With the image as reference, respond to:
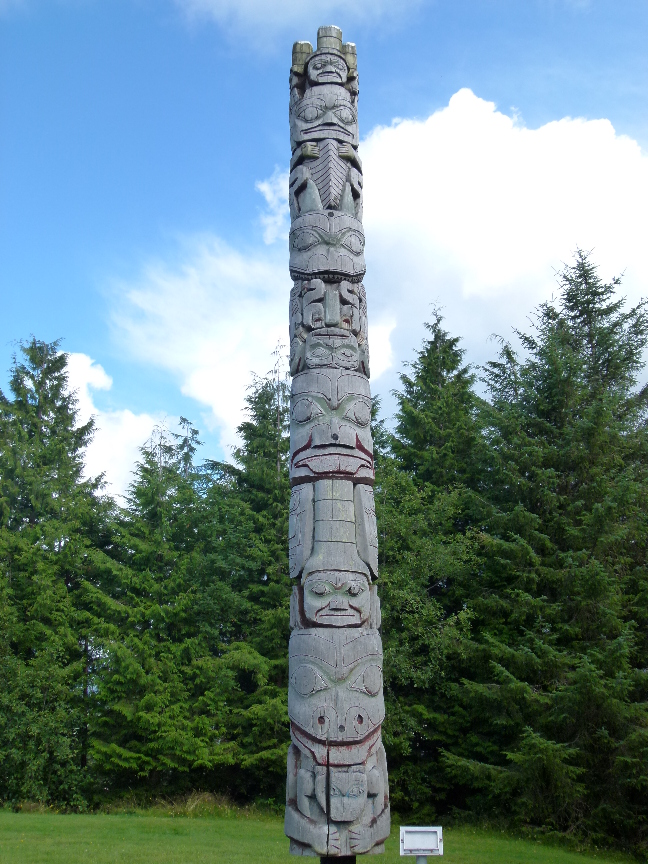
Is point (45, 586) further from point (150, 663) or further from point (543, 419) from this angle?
point (543, 419)

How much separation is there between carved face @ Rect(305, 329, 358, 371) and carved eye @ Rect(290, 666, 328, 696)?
2.93 m

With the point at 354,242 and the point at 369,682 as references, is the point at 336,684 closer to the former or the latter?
the point at 369,682

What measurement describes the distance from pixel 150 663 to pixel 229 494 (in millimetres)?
5319

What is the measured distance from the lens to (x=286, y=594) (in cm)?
1720

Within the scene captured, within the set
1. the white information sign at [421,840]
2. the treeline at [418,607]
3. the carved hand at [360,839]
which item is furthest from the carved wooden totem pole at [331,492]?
the treeline at [418,607]

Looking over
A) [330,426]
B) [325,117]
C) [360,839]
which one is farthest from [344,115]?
[360,839]

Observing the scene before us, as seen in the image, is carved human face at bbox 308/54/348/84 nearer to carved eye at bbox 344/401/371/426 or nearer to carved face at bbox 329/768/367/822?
carved eye at bbox 344/401/371/426

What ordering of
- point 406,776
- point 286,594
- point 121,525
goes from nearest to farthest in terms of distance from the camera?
point 406,776, point 286,594, point 121,525

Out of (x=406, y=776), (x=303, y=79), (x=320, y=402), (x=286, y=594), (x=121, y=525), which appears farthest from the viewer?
(x=121, y=525)

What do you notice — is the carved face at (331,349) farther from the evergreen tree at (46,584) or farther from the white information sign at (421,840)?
the evergreen tree at (46,584)

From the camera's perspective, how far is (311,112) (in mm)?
8734

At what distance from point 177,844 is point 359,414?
25.1ft

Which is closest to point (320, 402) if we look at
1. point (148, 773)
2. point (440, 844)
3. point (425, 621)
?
point (440, 844)

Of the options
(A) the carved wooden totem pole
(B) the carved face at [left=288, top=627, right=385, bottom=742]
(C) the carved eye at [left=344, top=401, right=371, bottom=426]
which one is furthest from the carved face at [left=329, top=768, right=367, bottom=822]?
(C) the carved eye at [left=344, top=401, right=371, bottom=426]
